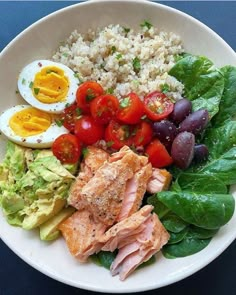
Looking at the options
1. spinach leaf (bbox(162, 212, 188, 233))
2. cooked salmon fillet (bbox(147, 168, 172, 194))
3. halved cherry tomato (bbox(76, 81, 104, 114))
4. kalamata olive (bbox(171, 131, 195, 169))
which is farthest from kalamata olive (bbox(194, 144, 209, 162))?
halved cherry tomato (bbox(76, 81, 104, 114))

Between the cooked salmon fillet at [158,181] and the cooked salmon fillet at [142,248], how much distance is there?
0.11 m

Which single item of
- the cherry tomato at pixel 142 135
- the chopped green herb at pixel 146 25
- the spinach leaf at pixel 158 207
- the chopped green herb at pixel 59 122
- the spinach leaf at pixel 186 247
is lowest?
the spinach leaf at pixel 186 247

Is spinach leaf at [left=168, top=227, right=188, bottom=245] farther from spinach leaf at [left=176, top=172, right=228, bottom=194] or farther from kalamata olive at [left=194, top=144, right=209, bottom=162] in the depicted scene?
kalamata olive at [left=194, top=144, right=209, bottom=162]

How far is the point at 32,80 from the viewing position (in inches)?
93.4

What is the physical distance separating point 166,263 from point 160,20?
40.3 inches

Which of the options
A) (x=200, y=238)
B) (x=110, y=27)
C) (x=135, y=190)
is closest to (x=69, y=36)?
(x=110, y=27)

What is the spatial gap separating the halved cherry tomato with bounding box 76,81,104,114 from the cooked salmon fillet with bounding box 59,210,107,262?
44 cm

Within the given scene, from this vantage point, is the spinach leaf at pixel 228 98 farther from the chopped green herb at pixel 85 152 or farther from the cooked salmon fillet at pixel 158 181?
the chopped green herb at pixel 85 152

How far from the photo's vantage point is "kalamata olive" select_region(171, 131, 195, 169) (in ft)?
7.09

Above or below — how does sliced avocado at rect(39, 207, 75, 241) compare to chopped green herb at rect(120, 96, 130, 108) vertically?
below

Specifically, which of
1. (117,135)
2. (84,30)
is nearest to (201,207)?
(117,135)

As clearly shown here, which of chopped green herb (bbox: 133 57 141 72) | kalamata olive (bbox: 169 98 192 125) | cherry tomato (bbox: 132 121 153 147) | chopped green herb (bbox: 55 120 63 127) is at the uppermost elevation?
chopped green herb (bbox: 133 57 141 72)

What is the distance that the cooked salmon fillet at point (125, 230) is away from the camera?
2078 mm

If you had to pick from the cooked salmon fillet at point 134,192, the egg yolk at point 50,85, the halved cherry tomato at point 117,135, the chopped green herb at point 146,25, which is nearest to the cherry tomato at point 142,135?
the halved cherry tomato at point 117,135
